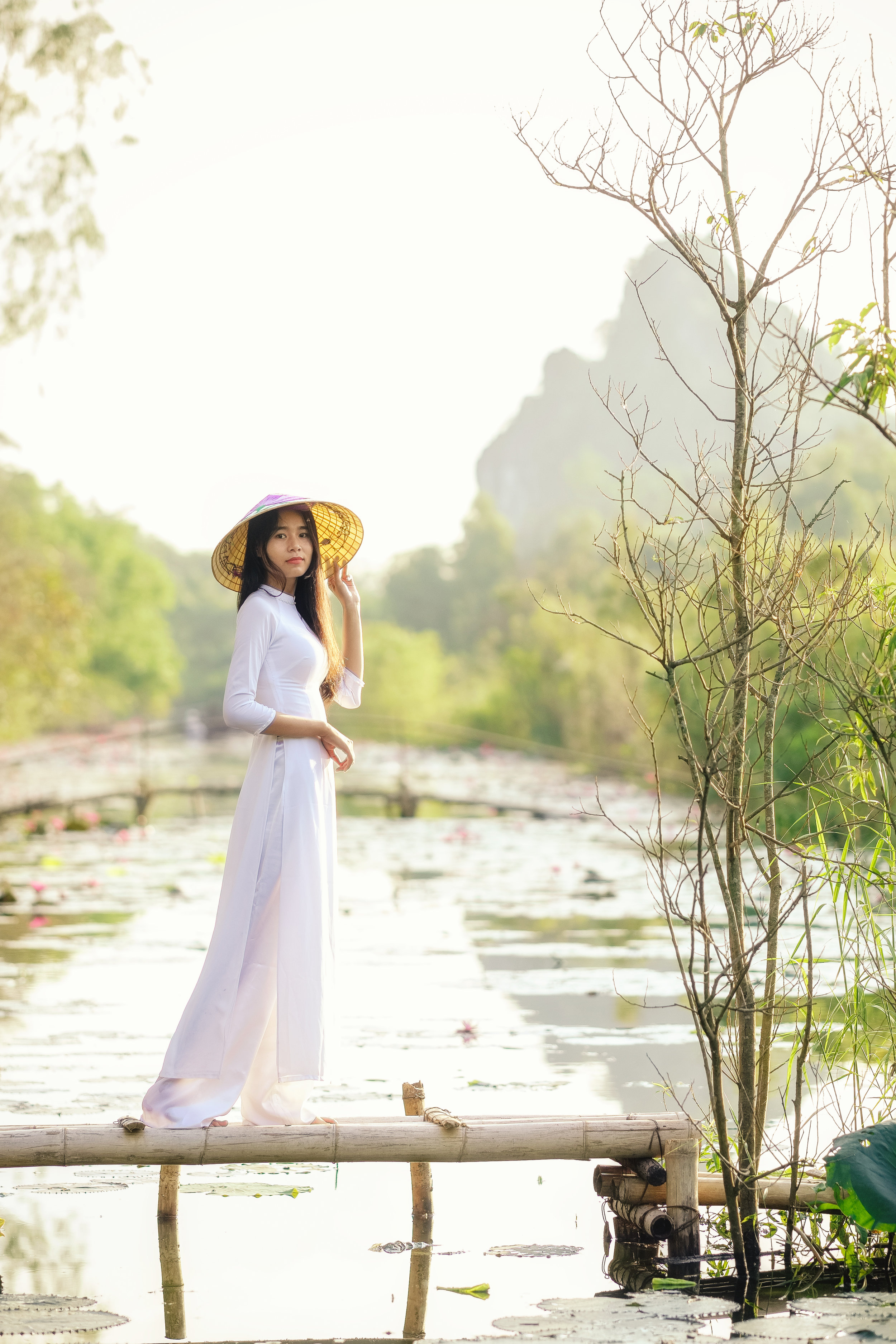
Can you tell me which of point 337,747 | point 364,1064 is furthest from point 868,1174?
point 364,1064

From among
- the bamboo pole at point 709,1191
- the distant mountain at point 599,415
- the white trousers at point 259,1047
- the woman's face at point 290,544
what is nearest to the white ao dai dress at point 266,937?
the white trousers at point 259,1047

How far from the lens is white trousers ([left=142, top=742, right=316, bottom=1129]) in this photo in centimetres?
344

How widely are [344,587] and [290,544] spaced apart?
0.28 metres

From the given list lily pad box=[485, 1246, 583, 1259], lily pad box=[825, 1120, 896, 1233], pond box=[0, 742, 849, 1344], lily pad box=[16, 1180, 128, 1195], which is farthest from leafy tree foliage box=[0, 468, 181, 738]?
lily pad box=[825, 1120, 896, 1233]

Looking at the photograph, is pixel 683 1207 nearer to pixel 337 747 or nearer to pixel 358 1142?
pixel 358 1142

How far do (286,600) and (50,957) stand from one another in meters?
5.56

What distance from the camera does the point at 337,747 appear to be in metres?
3.68

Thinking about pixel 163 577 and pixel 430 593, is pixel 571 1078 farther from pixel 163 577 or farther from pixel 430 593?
pixel 430 593

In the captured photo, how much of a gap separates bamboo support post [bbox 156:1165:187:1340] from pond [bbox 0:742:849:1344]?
25mm

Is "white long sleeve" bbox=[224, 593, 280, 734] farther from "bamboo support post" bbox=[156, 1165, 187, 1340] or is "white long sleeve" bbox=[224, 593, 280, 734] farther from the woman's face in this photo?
"bamboo support post" bbox=[156, 1165, 187, 1340]

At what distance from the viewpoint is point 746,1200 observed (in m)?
3.31

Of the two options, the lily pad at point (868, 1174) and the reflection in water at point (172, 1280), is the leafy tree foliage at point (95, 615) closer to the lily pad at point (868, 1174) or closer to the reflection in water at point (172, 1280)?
the reflection in water at point (172, 1280)

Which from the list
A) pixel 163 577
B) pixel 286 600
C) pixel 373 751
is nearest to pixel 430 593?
pixel 163 577

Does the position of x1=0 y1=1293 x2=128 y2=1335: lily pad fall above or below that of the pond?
below
